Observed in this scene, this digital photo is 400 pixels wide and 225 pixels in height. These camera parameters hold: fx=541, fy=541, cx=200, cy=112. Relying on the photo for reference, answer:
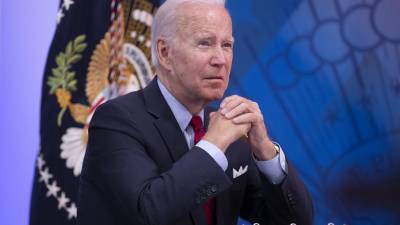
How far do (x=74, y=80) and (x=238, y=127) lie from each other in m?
1.67

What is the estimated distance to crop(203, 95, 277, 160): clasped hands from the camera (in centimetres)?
138

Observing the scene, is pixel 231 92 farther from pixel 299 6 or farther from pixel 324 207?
pixel 324 207

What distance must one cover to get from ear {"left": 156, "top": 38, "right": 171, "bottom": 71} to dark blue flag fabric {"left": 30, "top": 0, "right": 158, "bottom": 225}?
4.34 ft

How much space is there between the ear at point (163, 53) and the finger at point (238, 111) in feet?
0.83

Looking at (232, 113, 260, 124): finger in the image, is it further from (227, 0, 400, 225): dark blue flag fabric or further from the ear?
(227, 0, 400, 225): dark blue flag fabric

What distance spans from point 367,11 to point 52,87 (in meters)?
1.65

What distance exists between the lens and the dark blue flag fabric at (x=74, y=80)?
9.44ft

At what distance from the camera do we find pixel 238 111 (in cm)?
145

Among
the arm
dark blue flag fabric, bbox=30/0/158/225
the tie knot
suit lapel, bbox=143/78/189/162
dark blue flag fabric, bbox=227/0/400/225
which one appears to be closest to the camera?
the arm

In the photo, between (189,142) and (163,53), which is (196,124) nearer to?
(189,142)

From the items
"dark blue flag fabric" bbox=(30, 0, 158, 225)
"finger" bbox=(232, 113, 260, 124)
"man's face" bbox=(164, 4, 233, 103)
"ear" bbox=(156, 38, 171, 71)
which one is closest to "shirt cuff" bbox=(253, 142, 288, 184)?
"finger" bbox=(232, 113, 260, 124)

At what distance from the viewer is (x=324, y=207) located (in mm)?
2688

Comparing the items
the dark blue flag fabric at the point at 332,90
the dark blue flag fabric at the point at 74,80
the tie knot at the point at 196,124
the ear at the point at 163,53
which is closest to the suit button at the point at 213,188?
the tie knot at the point at 196,124

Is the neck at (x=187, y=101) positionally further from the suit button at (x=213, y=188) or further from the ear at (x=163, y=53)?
the suit button at (x=213, y=188)
